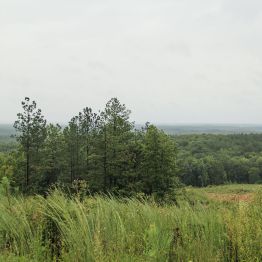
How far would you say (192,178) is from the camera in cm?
9912

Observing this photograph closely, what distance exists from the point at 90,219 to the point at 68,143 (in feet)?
123

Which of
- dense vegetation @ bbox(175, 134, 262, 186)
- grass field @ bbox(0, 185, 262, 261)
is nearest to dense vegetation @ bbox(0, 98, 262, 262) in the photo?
grass field @ bbox(0, 185, 262, 261)

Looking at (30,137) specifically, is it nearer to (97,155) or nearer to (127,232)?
(97,155)

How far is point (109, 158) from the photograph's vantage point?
39.2 meters

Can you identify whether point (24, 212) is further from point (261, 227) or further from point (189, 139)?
point (189, 139)

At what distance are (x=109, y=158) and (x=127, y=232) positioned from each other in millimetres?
33850

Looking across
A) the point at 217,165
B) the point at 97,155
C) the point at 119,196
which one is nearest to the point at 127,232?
the point at 119,196

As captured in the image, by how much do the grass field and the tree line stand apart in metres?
30.7

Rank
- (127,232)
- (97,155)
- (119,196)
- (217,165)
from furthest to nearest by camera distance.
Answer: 1. (217,165)
2. (97,155)
3. (119,196)
4. (127,232)

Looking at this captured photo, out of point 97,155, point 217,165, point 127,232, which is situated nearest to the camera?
point 127,232

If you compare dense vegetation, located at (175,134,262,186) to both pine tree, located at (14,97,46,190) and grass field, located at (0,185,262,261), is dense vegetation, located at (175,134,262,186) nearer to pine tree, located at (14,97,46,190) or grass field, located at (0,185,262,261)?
pine tree, located at (14,97,46,190)

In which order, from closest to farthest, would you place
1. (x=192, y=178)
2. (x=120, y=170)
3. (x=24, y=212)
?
(x=24, y=212) → (x=120, y=170) → (x=192, y=178)

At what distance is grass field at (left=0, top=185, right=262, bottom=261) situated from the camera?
460 cm

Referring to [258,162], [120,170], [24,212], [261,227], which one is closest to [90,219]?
[24,212]
